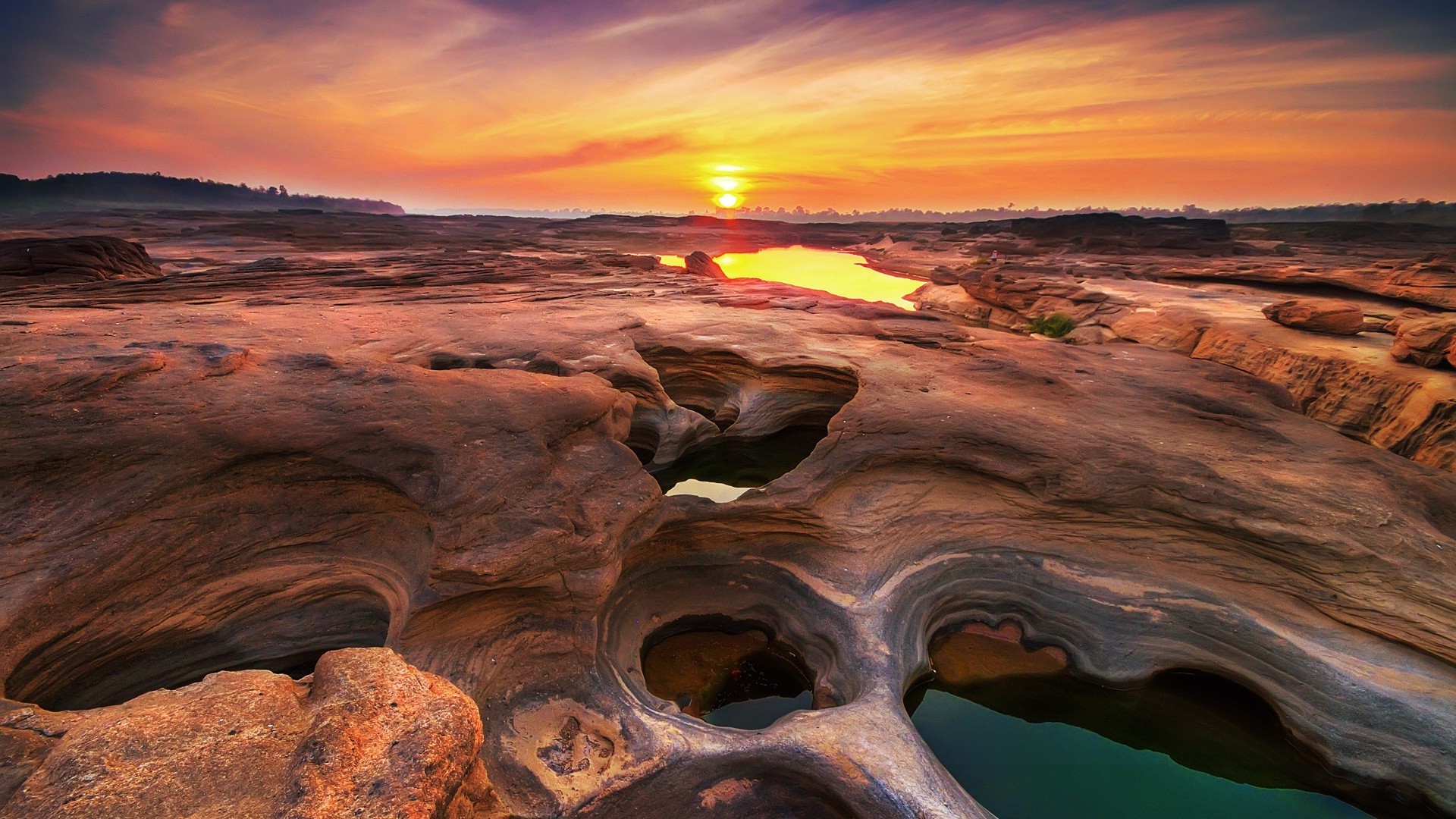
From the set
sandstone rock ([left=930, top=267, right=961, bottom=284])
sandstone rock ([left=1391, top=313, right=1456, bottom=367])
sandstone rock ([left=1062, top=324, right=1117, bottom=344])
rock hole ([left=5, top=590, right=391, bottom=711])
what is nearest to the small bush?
sandstone rock ([left=1062, top=324, right=1117, bottom=344])

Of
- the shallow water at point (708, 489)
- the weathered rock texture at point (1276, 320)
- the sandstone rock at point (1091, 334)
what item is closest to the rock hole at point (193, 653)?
the shallow water at point (708, 489)

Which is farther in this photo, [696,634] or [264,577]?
[696,634]

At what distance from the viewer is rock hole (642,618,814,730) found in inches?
249

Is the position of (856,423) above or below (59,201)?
below

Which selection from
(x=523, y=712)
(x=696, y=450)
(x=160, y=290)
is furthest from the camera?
(x=160, y=290)

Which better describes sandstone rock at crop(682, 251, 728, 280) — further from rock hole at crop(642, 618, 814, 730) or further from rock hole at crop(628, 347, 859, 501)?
rock hole at crop(642, 618, 814, 730)

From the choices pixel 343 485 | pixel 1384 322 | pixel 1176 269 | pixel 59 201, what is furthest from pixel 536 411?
pixel 59 201

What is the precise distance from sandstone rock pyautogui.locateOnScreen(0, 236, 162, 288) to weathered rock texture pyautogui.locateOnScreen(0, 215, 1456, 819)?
8985 millimetres

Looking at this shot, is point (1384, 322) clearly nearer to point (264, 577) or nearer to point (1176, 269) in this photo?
point (1176, 269)

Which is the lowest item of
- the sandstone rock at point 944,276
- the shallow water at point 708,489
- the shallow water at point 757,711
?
the shallow water at point 757,711

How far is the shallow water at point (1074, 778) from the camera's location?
18.4 feet

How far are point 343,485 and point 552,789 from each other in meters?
3.82

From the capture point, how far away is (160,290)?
1420 centimetres

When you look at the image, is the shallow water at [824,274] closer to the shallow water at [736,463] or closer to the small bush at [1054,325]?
the small bush at [1054,325]
